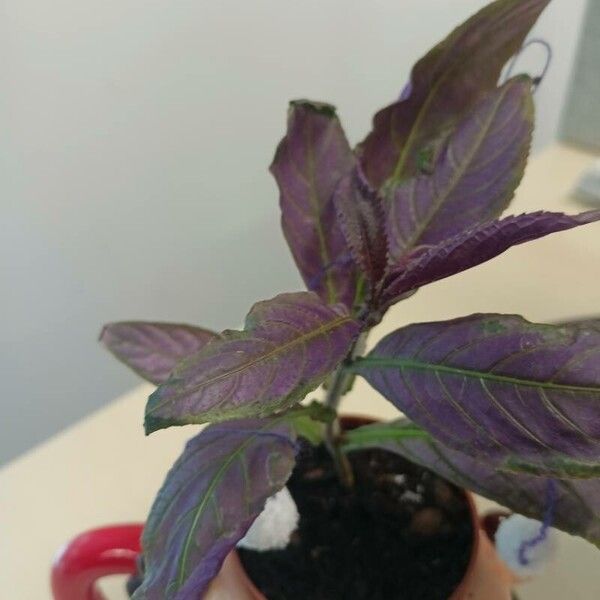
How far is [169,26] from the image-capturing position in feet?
2.98

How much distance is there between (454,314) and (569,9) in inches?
34.2

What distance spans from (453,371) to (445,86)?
5.1 inches

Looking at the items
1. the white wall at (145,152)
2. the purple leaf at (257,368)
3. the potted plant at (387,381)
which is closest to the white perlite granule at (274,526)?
the potted plant at (387,381)

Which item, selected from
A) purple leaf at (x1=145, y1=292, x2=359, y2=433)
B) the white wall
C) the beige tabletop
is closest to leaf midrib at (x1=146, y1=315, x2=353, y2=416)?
purple leaf at (x1=145, y1=292, x2=359, y2=433)

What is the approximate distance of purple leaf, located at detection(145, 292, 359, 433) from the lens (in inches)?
8.4

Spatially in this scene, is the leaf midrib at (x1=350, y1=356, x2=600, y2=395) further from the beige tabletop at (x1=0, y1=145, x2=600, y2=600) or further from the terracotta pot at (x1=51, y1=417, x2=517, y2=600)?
the beige tabletop at (x1=0, y1=145, x2=600, y2=600)

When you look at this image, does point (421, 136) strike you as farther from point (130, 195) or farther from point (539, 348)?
point (130, 195)

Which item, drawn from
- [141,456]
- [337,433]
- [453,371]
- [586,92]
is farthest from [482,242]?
[586,92]

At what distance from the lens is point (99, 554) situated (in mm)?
361

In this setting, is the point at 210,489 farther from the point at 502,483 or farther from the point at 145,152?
the point at 145,152

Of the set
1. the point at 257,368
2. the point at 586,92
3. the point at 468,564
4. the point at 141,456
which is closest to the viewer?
the point at 257,368

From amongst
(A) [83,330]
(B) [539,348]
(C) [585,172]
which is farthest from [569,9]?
(B) [539,348]

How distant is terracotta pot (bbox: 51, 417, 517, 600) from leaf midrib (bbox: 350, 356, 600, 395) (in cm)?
9

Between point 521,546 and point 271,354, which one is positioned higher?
point 271,354
